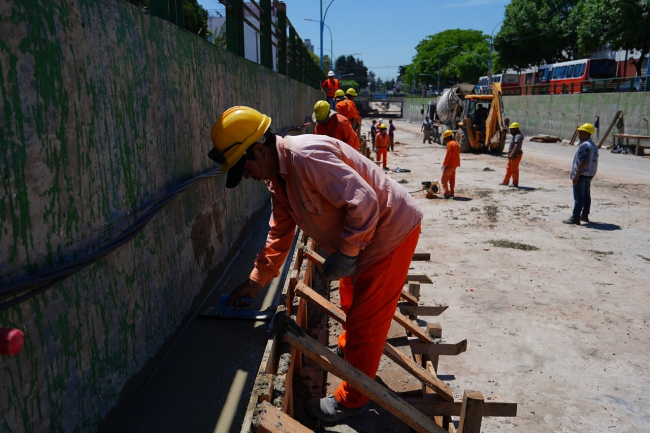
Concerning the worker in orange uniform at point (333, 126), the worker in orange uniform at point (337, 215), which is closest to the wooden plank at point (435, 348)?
the worker in orange uniform at point (337, 215)

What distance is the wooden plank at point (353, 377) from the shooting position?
7.82ft

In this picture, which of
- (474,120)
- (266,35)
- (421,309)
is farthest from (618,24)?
(421,309)

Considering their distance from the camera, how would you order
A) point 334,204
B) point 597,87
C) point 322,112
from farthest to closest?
point 597,87, point 322,112, point 334,204

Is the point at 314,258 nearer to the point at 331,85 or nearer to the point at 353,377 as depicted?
the point at 353,377

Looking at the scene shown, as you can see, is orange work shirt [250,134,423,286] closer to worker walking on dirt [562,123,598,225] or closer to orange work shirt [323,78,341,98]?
worker walking on dirt [562,123,598,225]

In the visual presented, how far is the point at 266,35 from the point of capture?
7828 mm

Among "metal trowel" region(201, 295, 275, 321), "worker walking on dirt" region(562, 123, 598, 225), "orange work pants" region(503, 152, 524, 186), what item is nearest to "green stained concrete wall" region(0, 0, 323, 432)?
"metal trowel" region(201, 295, 275, 321)

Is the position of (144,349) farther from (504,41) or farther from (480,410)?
(504,41)

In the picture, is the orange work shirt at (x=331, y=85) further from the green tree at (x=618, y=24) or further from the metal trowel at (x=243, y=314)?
the green tree at (x=618, y=24)

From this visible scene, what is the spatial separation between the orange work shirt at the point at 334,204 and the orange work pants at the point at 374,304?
6 centimetres

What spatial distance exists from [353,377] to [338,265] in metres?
0.55

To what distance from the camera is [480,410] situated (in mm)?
2588

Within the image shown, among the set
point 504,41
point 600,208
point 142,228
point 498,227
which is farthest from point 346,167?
point 504,41

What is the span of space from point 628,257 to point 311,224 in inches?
261
